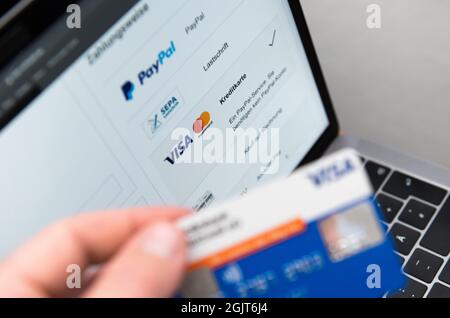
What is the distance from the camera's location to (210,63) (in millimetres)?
576

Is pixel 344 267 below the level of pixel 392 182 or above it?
below

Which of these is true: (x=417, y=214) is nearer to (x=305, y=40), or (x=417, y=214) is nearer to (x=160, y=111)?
(x=305, y=40)

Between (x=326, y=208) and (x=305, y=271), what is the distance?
0.14 ft

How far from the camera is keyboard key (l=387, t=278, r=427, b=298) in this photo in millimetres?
670

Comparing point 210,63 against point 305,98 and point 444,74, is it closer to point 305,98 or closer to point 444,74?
point 305,98

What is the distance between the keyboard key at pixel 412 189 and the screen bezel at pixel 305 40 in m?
0.09

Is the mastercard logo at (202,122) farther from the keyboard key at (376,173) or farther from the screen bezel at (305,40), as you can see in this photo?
the keyboard key at (376,173)

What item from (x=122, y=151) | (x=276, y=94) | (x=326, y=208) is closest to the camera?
(x=326, y=208)

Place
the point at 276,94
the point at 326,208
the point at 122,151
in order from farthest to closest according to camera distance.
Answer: the point at 276,94 → the point at 122,151 → the point at 326,208

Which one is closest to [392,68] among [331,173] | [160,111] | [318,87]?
[318,87]

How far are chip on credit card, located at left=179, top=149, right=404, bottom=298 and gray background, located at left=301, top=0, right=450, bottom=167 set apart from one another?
415 millimetres

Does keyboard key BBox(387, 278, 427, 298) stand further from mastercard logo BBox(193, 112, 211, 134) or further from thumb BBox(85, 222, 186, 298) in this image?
thumb BBox(85, 222, 186, 298)

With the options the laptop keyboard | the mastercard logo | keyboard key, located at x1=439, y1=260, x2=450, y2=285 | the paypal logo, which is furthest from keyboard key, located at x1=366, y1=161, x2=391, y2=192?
the paypal logo
